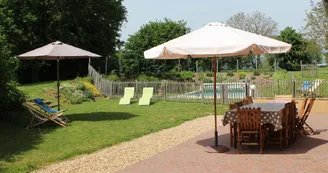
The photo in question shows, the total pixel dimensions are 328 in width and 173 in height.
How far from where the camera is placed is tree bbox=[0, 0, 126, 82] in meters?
29.0

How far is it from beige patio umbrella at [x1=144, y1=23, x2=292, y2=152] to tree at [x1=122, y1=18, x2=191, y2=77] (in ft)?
116

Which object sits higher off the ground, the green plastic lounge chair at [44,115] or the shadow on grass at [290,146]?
the green plastic lounge chair at [44,115]

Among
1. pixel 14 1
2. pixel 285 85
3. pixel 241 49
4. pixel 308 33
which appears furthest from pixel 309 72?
pixel 241 49

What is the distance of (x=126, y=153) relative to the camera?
8.10 metres

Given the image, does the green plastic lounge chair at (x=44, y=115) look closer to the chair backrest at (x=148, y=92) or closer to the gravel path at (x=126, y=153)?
the gravel path at (x=126, y=153)

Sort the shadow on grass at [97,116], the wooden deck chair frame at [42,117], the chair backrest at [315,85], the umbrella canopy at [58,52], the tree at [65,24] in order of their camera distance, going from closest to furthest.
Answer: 1. the wooden deck chair frame at [42,117]
2. the umbrella canopy at [58,52]
3. the shadow on grass at [97,116]
4. the chair backrest at [315,85]
5. the tree at [65,24]

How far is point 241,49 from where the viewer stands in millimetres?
7031

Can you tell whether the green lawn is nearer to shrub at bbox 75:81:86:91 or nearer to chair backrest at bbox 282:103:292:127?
chair backrest at bbox 282:103:292:127

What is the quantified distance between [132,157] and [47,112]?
540 cm

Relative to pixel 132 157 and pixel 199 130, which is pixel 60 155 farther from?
pixel 199 130

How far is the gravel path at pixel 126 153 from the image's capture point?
696cm

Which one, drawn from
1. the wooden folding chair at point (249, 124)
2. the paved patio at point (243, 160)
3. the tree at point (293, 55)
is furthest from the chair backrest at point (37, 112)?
the tree at point (293, 55)

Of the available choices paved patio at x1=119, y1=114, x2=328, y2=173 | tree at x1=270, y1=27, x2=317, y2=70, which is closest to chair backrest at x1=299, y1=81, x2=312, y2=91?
paved patio at x1=119, y1=114, x2=328, y2=173

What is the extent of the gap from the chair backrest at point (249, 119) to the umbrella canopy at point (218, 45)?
116 cm
